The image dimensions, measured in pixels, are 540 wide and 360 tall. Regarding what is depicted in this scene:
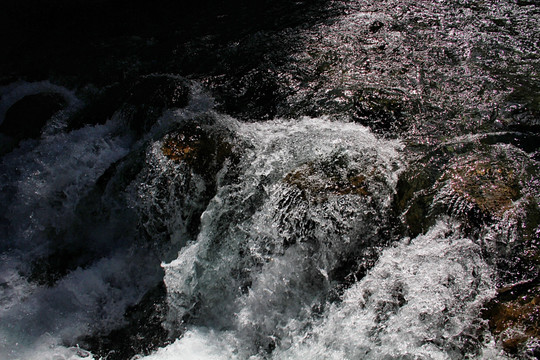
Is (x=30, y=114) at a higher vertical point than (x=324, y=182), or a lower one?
higher

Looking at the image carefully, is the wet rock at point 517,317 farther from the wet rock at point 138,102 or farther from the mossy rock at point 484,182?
the wet rock at point 138,102

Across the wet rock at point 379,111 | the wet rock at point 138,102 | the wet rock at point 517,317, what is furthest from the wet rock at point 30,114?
the wet rock at point 517,317

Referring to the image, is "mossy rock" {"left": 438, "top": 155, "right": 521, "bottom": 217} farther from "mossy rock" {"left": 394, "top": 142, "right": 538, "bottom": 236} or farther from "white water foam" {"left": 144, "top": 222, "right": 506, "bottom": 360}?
"white water foam" {"left": 144, "top": 222, "right": 506, "bottom": 360}

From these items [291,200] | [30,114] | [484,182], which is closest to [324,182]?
[291,200]

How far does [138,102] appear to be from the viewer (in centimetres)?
534

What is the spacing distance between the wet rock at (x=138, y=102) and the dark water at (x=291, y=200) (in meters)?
0.03

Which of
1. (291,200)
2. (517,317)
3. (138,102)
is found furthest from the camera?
(138,102)

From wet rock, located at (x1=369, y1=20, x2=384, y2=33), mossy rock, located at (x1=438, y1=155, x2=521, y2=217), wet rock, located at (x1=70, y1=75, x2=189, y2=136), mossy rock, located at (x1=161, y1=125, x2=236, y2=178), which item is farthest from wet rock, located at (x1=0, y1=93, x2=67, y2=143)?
mossy rock, located at (x1=438, y1=155, x2=521, y2=217)

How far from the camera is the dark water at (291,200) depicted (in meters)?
2.99

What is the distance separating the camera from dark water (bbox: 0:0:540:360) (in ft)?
9.82

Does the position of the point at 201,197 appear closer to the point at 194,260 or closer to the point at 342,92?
the point at 194,260

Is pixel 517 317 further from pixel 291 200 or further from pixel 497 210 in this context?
pixel 291 200

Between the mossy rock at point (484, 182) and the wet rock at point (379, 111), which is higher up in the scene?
the wet rock at point (379, 111)

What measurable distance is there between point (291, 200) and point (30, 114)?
4.88 metres
